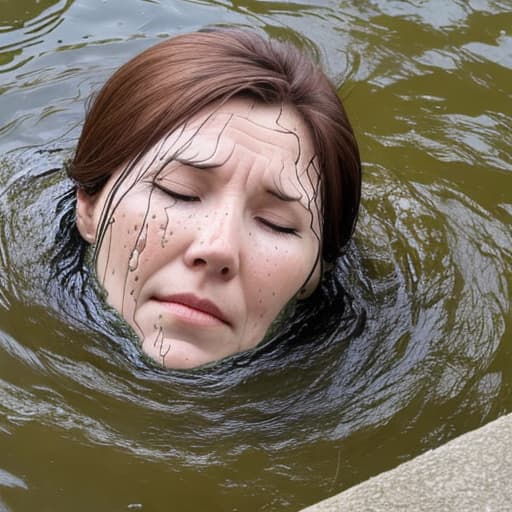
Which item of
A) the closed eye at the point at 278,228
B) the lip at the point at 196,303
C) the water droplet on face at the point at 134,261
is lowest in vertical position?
the lip at the point at 196,303

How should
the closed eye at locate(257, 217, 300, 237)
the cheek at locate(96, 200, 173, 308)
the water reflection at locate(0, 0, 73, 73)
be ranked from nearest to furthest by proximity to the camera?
the cheek at locate(96, 200, 173, 308)
the closed eye at locate(257, 217, 300, 237)
the water reflection at locate(0, 0, 73, 73)

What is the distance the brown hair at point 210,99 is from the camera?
2750 mm

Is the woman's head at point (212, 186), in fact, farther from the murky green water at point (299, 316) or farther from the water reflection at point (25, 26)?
the water reflection at point (25, 26)

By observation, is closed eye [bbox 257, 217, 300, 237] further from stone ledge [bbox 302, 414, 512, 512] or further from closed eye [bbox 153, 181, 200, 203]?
stone ledge [bbox 302, 414, 512, 512]

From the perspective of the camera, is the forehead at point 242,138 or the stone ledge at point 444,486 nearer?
the stone ledge at point 444,486

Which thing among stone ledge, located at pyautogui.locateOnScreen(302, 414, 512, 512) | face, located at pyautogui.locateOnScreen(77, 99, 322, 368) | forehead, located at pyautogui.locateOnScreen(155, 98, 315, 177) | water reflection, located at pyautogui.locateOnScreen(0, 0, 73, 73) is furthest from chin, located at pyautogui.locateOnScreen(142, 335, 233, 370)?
water reflection, located at pyautogui.locateOnScreen(0, 0, 73, 73)

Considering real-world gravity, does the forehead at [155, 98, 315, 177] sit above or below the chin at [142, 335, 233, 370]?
above

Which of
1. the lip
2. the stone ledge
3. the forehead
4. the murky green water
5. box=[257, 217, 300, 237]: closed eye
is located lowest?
the murky green water

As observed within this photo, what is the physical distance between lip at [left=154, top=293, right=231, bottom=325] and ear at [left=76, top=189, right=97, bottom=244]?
0.58 metres

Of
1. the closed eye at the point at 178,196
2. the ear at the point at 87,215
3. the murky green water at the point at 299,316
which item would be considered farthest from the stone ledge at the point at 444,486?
the ear at the point at 87,215

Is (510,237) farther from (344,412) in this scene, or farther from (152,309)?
(152,309)

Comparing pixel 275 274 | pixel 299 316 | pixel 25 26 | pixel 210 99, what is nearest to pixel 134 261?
pixel 275 274

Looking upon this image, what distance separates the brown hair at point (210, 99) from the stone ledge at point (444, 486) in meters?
1.16

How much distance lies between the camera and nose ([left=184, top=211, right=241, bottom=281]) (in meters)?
2.46
